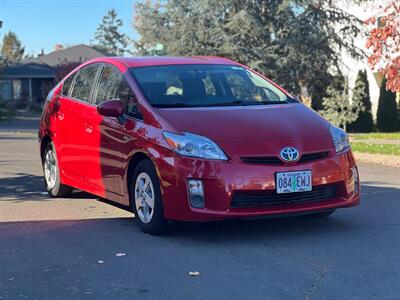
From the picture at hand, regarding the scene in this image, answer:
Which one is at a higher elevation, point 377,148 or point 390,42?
point 390,42

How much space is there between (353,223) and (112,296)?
3.09 metres

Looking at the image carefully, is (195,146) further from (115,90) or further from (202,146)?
(115,90)

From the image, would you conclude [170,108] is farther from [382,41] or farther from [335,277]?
[382,41]

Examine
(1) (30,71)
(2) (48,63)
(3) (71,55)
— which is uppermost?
(3) (71,55)

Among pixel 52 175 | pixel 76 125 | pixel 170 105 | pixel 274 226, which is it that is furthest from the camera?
pixel 52 175

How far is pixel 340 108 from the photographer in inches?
1012

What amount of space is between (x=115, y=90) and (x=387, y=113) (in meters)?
22.0

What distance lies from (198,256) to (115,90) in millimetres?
2380

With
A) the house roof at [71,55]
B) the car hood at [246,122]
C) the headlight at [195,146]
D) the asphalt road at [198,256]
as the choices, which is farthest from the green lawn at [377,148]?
the house roof at [71,55]

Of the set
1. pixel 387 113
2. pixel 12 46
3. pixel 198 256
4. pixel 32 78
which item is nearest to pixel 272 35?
pixel 387 113

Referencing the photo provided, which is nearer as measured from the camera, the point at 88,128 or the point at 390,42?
the point at 88,128

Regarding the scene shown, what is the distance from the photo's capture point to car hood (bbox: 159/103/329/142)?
19.3 feet

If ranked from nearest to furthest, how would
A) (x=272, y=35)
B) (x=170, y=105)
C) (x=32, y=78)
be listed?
(x=170, y=105) → (x=272, y=35) → (x=32, y=78)

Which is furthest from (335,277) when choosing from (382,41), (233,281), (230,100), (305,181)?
(382,41)
